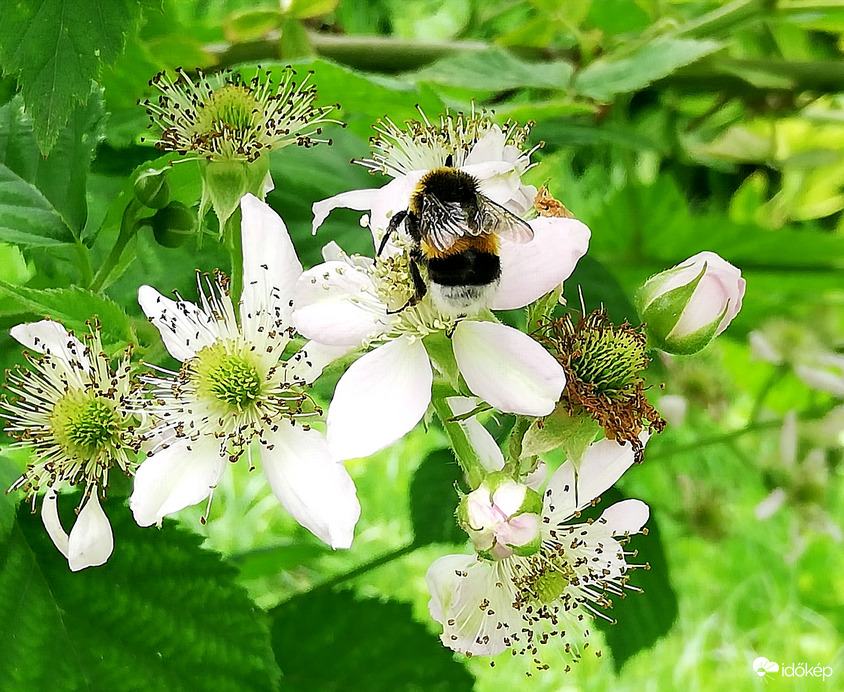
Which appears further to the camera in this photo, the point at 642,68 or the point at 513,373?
the point at 642,68

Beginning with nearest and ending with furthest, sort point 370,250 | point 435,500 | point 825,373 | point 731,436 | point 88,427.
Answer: point 88,427 < point 370,250 < point 435,500 < point 731,436 < point 825,373

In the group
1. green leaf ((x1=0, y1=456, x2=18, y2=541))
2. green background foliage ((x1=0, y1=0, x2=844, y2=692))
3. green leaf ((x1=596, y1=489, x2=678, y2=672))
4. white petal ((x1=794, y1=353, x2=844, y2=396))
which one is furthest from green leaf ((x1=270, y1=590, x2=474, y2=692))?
white petal ((x1=794, y1=353, x2=844, y2=396))

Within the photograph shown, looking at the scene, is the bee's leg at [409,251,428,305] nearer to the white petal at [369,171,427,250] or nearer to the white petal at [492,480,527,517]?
the white petal at [369,171,427,250]

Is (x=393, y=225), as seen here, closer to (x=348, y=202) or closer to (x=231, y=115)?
(x=348, y=202)

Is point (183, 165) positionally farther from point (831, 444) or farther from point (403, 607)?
point (831, 444)

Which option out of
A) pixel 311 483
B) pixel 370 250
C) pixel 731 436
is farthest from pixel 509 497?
pixel 731 436

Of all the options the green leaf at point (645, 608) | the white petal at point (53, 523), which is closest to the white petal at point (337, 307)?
the white petal at point (53, 523)

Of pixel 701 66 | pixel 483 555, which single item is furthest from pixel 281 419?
pixel 701 66

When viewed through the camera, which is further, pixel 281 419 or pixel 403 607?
pixel 403 607
